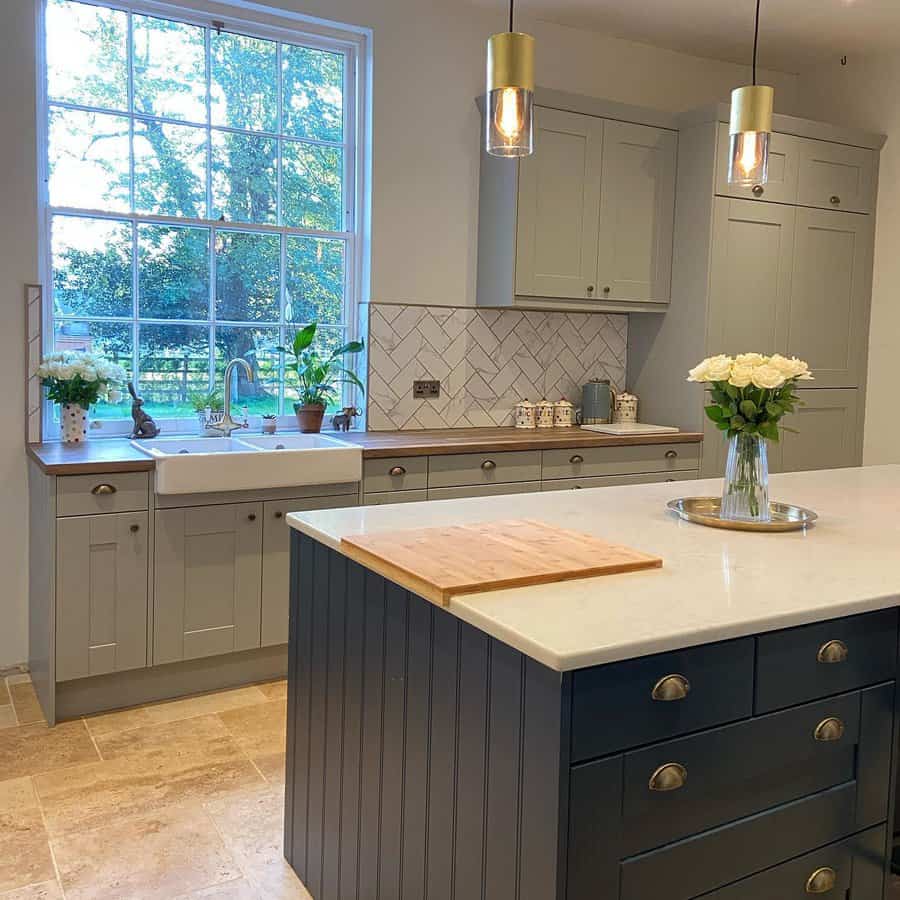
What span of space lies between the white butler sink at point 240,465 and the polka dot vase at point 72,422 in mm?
198

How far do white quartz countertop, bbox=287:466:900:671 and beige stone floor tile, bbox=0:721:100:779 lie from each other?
1331mm

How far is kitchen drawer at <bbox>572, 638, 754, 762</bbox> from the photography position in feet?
4.46

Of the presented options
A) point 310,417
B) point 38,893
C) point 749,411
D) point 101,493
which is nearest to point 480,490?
point 310,417

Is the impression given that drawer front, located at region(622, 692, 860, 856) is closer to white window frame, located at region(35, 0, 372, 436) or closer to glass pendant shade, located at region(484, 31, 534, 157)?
glass pendant shade, located at region(484, 31, 534, 157)

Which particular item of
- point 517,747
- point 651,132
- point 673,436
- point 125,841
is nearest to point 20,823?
point 125,841

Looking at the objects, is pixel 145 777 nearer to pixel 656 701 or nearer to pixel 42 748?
pixel 42 748

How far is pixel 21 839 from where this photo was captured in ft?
8.00

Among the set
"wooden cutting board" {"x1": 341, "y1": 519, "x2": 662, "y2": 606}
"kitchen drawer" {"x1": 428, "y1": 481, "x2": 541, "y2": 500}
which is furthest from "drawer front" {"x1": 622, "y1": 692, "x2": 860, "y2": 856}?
"kitchen drawer" {"x1": 428, "y1": 481, "x2": 541, "y2": 500}

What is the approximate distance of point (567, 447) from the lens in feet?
13.3

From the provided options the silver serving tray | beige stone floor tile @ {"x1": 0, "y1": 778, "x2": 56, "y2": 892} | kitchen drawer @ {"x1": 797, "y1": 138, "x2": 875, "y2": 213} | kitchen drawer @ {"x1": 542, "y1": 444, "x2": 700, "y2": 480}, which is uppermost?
kitchen drawer @ {"x1": 797, "y1": 138, "x2": 875, "y2": 213}

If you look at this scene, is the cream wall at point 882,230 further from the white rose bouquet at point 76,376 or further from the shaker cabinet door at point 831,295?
the white rose bouquet at point 76,376

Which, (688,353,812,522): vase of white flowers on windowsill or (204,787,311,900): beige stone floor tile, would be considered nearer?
(688,353,812,522): vase of white flowers on windowsill

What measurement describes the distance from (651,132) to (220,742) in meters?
3.31

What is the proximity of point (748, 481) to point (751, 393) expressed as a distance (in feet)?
0.73
